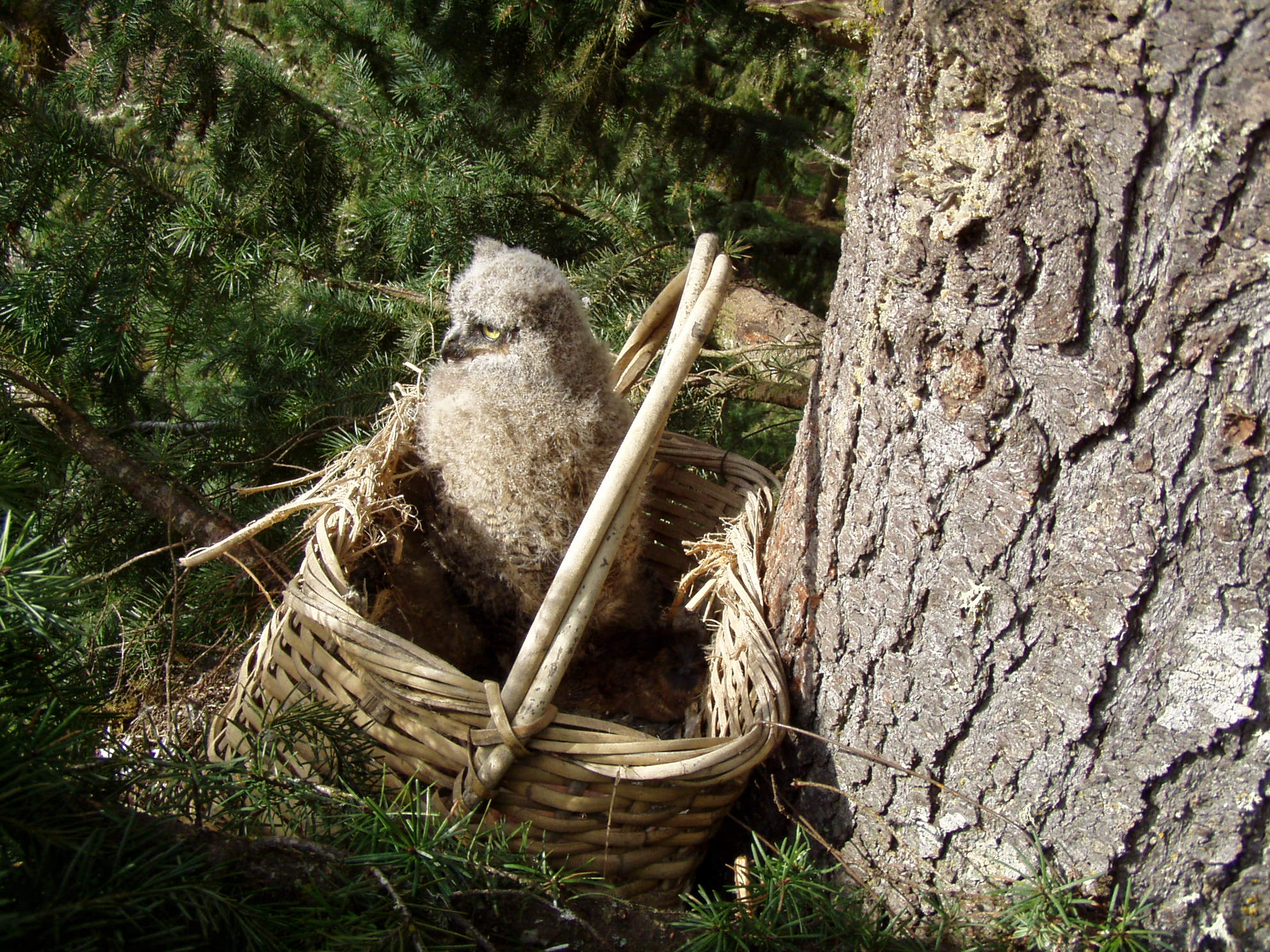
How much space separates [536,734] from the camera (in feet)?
3.60

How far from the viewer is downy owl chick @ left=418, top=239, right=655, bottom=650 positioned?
1748 millimetres

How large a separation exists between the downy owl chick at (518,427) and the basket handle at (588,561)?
1.26ft

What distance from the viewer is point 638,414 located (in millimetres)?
1313

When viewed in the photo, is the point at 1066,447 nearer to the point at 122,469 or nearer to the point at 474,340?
the point at 474,340

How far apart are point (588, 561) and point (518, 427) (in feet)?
1.98

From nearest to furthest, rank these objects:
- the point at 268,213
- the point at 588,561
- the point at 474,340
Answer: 1. the point at 588,561
2. the point at 474,340
3. the point at 268,213

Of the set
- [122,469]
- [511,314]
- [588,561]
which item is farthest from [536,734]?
[122,469]

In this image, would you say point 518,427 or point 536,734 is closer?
point 536,734

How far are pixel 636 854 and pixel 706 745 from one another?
0.58 feet

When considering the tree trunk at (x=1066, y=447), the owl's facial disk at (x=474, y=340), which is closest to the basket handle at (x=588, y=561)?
the tree trunk at (x=1066, y=447)

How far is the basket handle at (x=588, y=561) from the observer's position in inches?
43.1

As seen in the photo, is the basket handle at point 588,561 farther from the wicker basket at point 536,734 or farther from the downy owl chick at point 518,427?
the downy owl chick at point 518,427

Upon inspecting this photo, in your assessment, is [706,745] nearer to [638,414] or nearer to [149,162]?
[638,414]

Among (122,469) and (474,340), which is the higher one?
(474,340)
